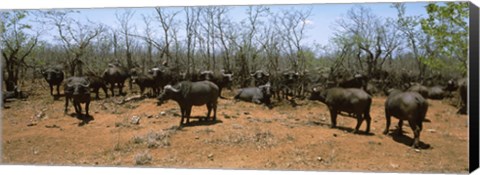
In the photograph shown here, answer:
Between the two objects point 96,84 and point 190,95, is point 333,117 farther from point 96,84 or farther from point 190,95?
point 96,84

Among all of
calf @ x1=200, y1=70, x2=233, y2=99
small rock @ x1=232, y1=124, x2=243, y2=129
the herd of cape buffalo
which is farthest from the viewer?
calf @ x1=200, y1=70, x2=233, y2=99

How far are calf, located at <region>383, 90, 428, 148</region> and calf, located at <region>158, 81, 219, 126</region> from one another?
252cm

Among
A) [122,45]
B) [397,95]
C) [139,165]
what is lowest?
[139,165]

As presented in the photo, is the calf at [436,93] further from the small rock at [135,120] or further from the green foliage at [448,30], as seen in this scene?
the small rock at [135,120]

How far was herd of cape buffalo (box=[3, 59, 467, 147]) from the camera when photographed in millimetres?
6832

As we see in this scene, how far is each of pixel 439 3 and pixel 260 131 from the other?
2.83m

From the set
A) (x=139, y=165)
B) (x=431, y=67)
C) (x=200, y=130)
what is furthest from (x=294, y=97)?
(x=139, y=165)

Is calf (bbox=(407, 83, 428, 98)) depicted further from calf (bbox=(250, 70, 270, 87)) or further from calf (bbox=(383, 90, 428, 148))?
calf (bbox=(250, 70, 270, 87))

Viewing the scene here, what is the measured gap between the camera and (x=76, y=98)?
319 inches

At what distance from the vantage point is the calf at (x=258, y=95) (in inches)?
303

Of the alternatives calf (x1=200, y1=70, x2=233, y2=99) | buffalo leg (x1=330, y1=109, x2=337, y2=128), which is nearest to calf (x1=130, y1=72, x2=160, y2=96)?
calf (x1=200, y1=70, x2=233, y2=99)

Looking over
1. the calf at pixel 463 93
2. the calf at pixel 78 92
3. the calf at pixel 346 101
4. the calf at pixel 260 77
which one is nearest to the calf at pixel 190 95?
the calf at pixel 260 77

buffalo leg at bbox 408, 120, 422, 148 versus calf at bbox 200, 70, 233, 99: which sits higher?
calf at bbox 200, 70, 233, 99

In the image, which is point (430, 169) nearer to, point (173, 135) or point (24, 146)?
point (173, 135)
